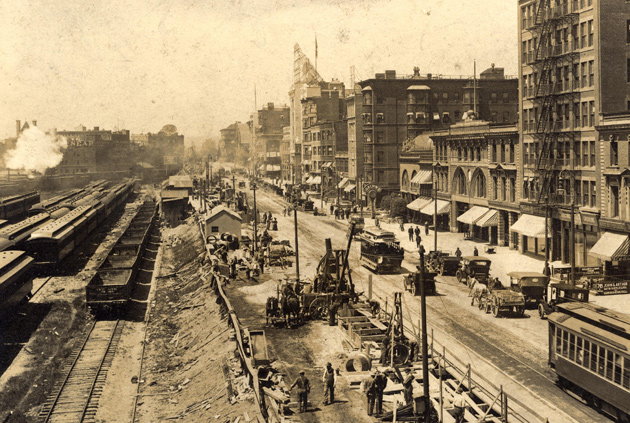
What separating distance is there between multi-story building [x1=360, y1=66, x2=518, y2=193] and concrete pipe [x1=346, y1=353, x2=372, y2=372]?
68252 mm

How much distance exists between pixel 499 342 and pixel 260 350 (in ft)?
36.2

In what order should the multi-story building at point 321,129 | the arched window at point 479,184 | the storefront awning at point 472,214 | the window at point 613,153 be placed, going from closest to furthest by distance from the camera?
the window at point 613,153 < the storefront awning at point 472,214 < the arched window at point 479,184 < the multi-story building at point 321,129

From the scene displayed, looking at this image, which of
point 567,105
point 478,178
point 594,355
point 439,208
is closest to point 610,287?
point 567,105

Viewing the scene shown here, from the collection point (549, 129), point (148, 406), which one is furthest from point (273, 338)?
point (549, 129)

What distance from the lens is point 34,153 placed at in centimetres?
14975

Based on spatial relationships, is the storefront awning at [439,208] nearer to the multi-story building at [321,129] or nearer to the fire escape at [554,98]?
the fire escape at [554,98]

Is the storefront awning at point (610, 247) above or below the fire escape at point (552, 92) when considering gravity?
below

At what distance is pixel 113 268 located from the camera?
45.5 meters

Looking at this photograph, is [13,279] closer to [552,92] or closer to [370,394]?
[370,394]

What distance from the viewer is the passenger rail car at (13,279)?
1319 inches

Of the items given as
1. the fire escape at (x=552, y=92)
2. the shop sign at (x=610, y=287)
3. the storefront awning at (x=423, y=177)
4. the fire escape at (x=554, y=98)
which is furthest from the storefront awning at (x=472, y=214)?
the shop sign at (x=610, y=287)

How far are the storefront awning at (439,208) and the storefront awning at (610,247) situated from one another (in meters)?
26.3

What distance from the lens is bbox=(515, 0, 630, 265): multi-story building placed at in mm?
44625

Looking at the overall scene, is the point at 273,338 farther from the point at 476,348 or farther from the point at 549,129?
the point at 549,129
